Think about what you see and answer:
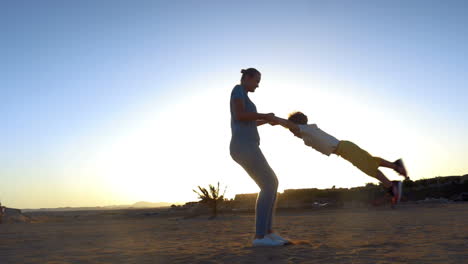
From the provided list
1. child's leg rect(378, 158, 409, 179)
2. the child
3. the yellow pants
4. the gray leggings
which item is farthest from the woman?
child's leg rect(378, 158, 409, 179)

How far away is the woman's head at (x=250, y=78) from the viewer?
5102 mm

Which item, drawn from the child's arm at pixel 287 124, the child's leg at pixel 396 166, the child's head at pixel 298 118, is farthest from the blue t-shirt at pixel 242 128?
the child's leg at pixel 396 166

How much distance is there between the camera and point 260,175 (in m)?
4.80

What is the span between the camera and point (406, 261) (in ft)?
11.6

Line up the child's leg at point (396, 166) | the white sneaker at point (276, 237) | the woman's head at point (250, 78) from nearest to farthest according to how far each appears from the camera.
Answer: the white sneaker at point (276, 237), the child's leg at point (396, 166), the woman's head at point (250, 78)

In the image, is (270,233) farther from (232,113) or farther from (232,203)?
(232,203)

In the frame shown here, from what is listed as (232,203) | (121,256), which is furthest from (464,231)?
(232,203)

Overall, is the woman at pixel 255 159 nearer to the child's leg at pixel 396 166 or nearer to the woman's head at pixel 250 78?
the woman's head at pixel 250 78

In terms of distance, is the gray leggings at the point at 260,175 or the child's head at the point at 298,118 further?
the child's head at the point at 298,118

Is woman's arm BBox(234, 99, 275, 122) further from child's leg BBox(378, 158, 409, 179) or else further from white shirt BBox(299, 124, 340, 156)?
child's leg BBox(378, 158, 409, 179)

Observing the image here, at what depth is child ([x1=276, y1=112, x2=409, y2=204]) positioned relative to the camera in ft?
15.7

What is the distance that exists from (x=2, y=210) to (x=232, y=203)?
13835 mm

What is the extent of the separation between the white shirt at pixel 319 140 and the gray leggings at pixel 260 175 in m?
0.55

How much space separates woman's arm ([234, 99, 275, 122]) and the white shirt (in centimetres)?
43
